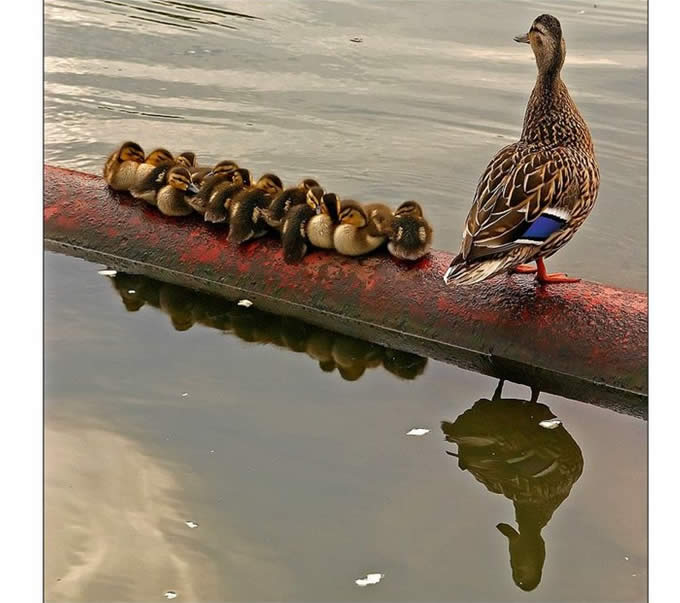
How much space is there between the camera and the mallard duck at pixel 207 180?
18.1 feet

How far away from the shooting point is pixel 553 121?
5.08 metres

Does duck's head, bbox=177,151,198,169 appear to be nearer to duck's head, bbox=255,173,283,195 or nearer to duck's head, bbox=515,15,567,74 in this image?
duck's head, bbox=255,173,283,195

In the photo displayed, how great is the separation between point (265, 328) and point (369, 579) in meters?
2.02

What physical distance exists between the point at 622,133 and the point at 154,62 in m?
4.36

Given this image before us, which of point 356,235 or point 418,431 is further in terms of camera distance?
point 356,235

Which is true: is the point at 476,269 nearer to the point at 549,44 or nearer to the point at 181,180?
the point at 549,44

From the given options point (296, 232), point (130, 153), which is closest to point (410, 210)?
point (296, 232)

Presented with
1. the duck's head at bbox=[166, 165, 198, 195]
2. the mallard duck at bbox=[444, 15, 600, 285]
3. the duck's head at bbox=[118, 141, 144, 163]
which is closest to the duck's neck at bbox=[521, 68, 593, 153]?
the mallard duck at bbox=[444, 15, 600, 285]

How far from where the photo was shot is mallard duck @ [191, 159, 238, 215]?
5.51m

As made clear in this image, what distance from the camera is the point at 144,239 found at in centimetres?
568

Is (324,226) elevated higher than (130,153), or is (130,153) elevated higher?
(130,153)

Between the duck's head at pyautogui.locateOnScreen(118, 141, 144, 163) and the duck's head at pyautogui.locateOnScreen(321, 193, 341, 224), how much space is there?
1158mm

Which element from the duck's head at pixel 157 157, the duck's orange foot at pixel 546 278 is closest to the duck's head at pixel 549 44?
the duck's orange foot at pixel 546 278

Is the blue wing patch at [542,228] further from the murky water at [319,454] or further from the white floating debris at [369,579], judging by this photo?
the white floating debris at [369,579]
